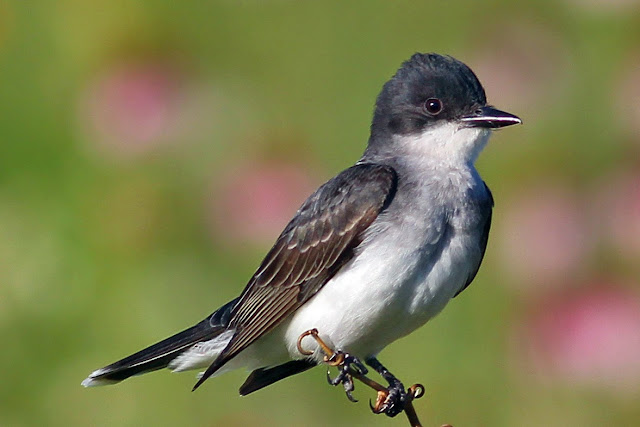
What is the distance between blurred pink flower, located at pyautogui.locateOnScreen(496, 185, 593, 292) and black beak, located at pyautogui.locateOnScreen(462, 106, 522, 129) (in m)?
0.71

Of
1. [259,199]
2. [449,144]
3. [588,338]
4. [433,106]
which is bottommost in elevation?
[588,338]

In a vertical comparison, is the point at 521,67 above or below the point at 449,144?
above

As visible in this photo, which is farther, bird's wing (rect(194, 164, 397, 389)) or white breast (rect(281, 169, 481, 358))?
bird's wing (rect(194, 164, 397, 389))

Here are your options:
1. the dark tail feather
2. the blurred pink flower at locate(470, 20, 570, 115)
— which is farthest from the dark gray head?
the blurred pink flower at locate(470, 20, 570, 115)

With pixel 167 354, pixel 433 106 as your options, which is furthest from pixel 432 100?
pixel 167 354

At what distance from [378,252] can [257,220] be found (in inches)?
42.7

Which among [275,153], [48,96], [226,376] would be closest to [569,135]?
[275,153]

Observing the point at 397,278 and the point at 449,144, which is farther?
the point at 449,144

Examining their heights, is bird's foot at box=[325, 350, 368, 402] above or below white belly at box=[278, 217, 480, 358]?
below

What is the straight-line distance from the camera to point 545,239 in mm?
5375

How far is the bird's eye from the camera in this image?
4.94m

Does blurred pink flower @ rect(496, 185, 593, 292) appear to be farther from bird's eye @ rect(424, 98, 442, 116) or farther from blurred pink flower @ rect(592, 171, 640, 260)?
bird's eye @ rect(424, 98, 442, 116)

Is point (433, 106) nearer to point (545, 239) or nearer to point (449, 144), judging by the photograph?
point (449, 144)

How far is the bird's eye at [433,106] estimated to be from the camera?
195 inches
